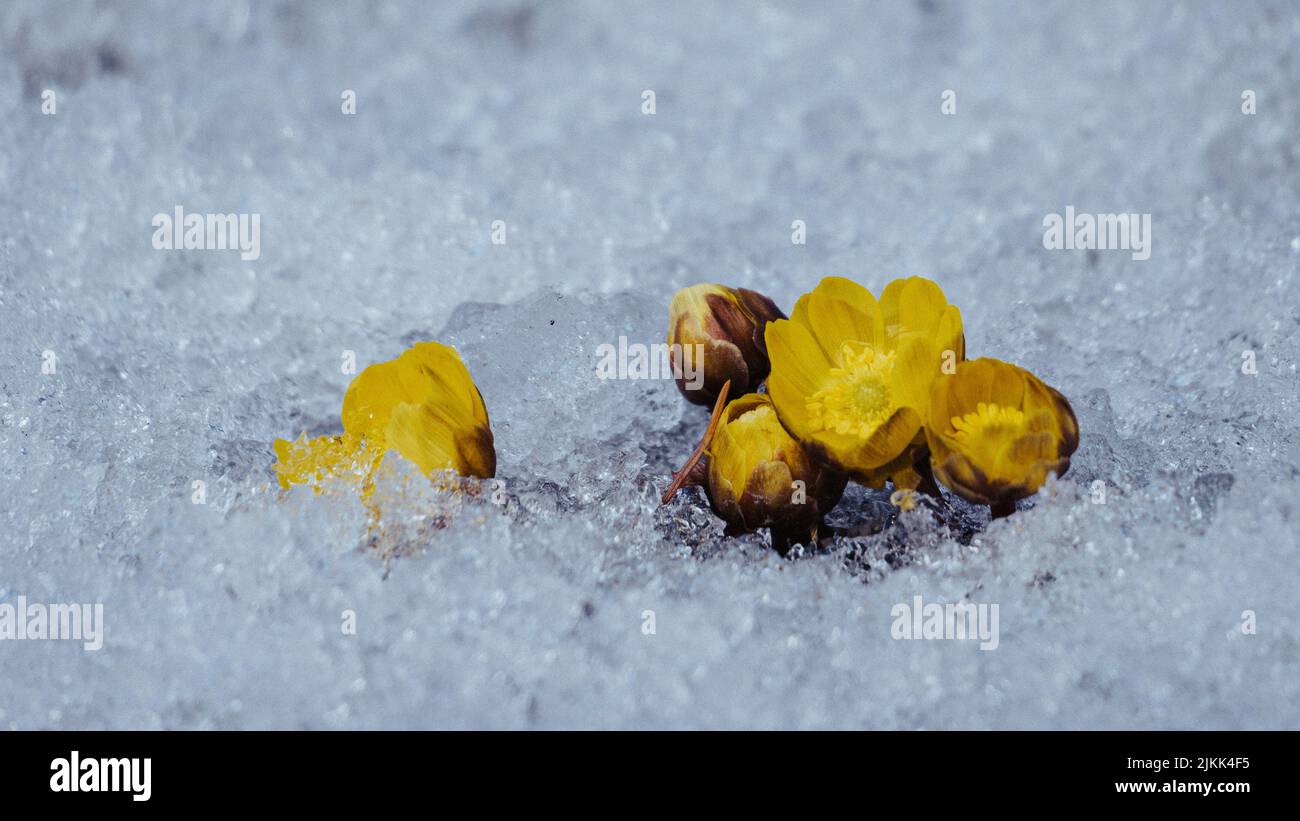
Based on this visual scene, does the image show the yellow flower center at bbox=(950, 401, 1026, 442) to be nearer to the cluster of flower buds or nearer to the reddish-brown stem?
the cluster of flower buds

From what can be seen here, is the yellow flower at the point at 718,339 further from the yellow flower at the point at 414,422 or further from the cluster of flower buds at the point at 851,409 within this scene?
the yellow flower at the point at 414,422

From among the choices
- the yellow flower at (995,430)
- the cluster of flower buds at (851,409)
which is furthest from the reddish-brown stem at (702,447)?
the yellow flower at (995,430)

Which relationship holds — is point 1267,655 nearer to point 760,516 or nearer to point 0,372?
point 760,516

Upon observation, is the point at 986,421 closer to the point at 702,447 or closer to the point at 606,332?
the point at 702,447

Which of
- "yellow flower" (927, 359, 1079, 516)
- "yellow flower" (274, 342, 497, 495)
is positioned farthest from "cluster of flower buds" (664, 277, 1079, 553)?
"yellow flower" (274, 342, 497, 495)

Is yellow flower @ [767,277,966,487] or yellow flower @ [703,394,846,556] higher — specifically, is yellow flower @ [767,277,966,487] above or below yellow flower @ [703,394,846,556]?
above

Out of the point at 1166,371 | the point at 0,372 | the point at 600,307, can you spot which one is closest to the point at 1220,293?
the point at 1166,371

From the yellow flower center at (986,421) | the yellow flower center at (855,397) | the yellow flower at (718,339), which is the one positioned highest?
the yellow flower at (718,339)

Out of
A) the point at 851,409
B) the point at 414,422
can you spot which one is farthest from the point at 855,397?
the point at 414,422
